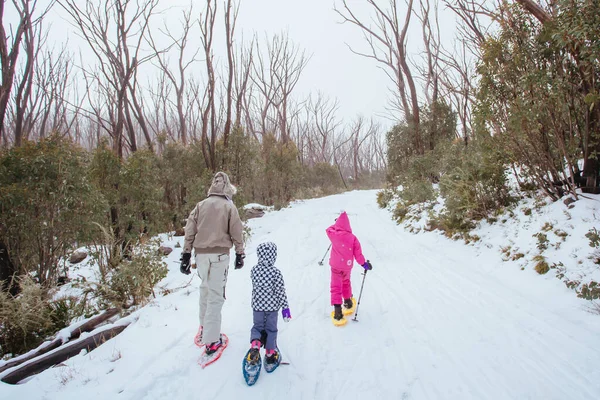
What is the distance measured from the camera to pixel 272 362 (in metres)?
2.95

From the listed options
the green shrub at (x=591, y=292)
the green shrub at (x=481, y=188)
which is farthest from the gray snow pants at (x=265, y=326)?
the green shrub at (x=481, y=188)

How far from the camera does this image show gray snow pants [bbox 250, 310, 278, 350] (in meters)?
3.03

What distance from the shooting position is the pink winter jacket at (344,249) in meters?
4.07

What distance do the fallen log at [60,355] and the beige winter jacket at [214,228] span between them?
71.7 inches

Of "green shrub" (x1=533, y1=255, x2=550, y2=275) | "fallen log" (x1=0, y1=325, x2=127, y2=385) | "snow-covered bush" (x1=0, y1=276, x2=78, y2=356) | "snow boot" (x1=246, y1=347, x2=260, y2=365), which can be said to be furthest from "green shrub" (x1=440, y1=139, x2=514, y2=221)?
"snow-covered bush" (x1=0, y1=276, x2=78, y2=356)

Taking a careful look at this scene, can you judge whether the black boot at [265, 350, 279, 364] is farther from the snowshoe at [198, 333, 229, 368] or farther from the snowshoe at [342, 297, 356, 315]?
the snowshoe at [342, 297, 356, 315]

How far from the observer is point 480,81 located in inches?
227

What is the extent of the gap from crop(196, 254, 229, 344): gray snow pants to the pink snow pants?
155 cm

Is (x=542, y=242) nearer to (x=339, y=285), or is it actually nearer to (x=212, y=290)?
(x=339, y=285)

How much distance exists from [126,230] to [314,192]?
61.4 feet

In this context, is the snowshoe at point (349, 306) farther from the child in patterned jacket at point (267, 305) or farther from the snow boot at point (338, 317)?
the child in patterned jacket at point (267, 305)

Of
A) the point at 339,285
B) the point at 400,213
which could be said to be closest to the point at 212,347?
the point at 339,285

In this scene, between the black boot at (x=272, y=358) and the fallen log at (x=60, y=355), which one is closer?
the black boot at (x=272, y=358)

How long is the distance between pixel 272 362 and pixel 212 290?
1.02 meters
